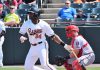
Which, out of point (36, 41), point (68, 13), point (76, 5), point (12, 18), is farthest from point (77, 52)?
point (76, 5)

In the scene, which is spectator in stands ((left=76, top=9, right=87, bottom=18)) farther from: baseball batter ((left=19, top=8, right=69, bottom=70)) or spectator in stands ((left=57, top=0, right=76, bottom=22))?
baseball batter ((left=19, top=8, right=69, bottom=70))

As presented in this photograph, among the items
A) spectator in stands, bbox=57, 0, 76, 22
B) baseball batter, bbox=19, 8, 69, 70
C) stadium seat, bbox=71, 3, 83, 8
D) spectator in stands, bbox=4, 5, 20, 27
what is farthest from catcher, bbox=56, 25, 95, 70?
stadium seat, bbox=71, 3, 83, 8

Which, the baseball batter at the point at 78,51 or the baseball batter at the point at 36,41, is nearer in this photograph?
the baseball batter at the point at 78,51

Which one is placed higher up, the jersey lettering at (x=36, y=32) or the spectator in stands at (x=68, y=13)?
the jersey lettering at (x=36, y=32)

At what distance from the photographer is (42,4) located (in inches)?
724

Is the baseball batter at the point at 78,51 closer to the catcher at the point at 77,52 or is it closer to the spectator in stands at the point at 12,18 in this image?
the catcher at the point at 77,52

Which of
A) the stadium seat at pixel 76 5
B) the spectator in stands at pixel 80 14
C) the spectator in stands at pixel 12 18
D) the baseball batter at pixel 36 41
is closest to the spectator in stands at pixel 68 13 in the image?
the spectator in stands at pixel 80 14

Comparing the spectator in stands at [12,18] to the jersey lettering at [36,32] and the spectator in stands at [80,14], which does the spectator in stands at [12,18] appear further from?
the jersey lettering at [36,32]

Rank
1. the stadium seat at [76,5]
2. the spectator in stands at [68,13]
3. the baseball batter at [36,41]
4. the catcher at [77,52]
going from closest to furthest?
the catcher at [77,52] < the baseball batter at [36,41] < the spectator in stands at [68,13] < the stadium seat at [76,5]

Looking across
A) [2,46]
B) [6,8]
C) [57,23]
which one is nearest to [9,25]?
[2,46]

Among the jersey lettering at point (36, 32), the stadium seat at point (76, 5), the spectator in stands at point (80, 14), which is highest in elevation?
the jersey lettering at point (36, 32)

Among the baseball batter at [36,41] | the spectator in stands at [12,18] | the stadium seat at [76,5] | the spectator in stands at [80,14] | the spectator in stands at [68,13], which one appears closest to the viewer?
the baseball batter at [36,41]

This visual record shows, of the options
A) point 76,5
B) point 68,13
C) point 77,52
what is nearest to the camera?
point 77,52

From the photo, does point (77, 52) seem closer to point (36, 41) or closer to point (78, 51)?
point (78, 51)
